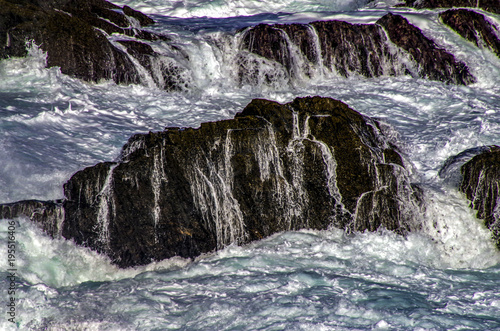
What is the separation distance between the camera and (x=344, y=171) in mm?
6078

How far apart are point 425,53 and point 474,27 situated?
175 centimetres

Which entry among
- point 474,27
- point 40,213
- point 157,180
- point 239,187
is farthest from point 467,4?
point 40,213

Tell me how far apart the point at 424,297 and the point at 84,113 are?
6250mm

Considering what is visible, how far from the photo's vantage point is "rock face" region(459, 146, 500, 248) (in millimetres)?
6109

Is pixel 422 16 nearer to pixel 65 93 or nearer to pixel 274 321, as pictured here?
pixel 65 93

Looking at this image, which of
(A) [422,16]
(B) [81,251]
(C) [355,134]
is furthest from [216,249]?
(A) [422,16]

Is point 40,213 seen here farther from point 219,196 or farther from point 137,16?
point 137,16

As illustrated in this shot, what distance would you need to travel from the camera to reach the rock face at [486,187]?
6.11 m

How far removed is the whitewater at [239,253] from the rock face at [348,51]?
3.21 feet

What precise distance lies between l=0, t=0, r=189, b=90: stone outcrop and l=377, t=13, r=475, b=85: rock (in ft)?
17.5

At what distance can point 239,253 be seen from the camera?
18.4 ft

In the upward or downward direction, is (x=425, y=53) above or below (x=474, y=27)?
below

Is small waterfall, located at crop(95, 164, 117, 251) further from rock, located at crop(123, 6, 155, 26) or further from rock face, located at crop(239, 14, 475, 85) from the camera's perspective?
rock, located at crop(123, 6, 155, 26)

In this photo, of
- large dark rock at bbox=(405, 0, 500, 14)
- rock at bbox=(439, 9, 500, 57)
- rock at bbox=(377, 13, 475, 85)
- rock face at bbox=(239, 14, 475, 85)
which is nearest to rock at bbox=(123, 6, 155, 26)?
rock face at bbox=(239, 14, 475, 85)
